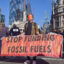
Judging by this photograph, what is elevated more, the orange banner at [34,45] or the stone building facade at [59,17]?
the stone building facade at [59,17]

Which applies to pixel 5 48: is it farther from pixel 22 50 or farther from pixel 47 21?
pixel 47 21

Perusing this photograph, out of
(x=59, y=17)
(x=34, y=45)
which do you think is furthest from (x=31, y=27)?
(x=59, y=17)

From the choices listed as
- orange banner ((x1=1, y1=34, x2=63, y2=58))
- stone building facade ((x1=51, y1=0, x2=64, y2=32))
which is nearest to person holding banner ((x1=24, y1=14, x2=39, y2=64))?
orange banner ((x1=1, y1=34, x2=63, y2=58))

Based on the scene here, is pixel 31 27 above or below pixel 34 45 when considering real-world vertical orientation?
above

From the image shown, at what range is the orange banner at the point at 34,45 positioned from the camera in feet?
16.2

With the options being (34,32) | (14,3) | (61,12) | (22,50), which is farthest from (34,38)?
(14,3)

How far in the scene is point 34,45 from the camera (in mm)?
5121

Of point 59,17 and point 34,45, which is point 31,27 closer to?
point 34,45

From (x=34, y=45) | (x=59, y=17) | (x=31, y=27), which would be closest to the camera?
(x=31, y=27)

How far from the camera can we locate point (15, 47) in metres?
5.26

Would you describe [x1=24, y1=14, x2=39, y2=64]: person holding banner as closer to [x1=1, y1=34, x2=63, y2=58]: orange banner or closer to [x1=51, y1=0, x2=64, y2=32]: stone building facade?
[x1=1, y1=34, x2=63, y2=58]: orange banner

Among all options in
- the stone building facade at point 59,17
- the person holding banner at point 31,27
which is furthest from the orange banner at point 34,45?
the stone building facade at point 59,17

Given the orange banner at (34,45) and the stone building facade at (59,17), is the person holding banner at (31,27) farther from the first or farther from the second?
the stone building facade at (59,17)

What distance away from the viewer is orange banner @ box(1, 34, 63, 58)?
16.2ft
